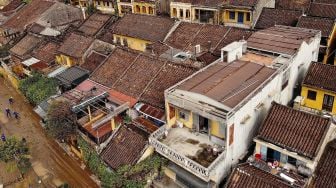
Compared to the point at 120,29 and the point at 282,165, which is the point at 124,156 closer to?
the point at 282,165

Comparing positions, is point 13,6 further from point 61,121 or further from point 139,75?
point 61,121

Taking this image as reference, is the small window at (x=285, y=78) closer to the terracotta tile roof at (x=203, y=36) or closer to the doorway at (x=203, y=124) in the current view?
the doorway at (x=203, y=124)

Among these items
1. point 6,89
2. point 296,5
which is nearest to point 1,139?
point 6,89

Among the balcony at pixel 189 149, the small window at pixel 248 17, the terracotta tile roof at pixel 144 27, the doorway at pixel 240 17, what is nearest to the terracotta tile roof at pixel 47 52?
the terracotta tile roof at pixel 144 27

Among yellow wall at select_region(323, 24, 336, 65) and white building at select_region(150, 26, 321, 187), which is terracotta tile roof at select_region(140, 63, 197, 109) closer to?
white building at select_region(150, 26, 321, 187)

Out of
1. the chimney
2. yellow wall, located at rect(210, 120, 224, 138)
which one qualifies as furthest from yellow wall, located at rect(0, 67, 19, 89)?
yellow wall, located at rect(210, 120, 224, 138)

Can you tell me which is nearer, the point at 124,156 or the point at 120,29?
the point at 124,156
